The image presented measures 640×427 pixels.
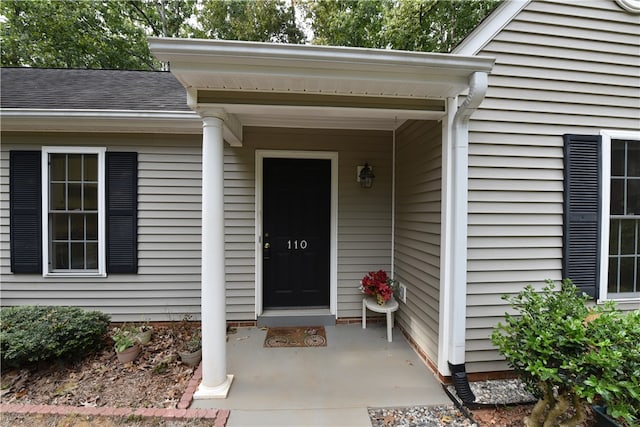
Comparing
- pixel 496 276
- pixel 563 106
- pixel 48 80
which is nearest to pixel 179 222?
pixel 48 80


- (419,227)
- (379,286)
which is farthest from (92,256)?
(419,227)

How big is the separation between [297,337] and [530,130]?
3.00 m

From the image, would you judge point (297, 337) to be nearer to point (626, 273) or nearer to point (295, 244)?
point (295, 244)

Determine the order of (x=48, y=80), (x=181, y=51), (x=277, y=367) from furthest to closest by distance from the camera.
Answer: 1. (x=48, y=80)
2. (x=277, y=367)
3. (x=181, y=51)

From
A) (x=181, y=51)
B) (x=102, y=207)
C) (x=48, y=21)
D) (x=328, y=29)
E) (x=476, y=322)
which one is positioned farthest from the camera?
(x=328, y=29)

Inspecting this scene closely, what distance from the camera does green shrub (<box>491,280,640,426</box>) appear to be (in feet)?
5.05

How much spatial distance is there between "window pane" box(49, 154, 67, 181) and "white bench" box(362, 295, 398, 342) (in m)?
3.84

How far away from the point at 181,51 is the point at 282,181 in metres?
1.90

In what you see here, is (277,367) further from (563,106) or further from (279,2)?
(279,2)

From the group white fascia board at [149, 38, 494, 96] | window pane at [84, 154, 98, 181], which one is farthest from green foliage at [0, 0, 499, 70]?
window pane at [84, 154, 98, 181]

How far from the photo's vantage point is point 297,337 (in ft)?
10.2

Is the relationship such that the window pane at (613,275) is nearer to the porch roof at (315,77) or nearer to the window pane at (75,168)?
the porch roof at (315,77)

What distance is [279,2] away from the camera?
8922 mm

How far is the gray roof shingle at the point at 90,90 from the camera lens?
3.24m
